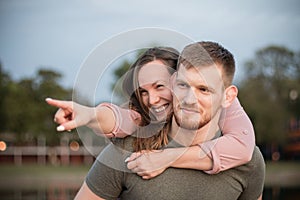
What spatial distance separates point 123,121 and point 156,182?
0.26 metres

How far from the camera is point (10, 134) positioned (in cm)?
4981

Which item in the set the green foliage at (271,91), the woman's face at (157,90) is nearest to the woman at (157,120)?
the woman's face at (157,90)

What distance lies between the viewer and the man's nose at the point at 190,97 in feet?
8.19

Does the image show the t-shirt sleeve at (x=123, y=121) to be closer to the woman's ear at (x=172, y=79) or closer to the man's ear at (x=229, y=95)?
the woman's ear at (x=172, y=79)

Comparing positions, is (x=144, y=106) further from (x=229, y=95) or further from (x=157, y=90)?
(x=229, y=95)

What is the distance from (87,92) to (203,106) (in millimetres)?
428

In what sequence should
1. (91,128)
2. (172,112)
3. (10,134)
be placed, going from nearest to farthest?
(91,128) < (172,112) < (10,134)

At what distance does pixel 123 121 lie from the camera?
102 inches

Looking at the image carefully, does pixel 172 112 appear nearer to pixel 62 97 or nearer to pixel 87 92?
pixel 87 92

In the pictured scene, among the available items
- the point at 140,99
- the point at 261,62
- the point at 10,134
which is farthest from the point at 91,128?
the point at 10,134

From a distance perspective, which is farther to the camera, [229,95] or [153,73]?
[153,73]

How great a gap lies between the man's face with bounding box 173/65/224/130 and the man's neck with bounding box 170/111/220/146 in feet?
0.24

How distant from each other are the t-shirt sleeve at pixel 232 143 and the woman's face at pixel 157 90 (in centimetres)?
21

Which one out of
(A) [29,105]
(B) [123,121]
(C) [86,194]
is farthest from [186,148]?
(A) [29,105]
